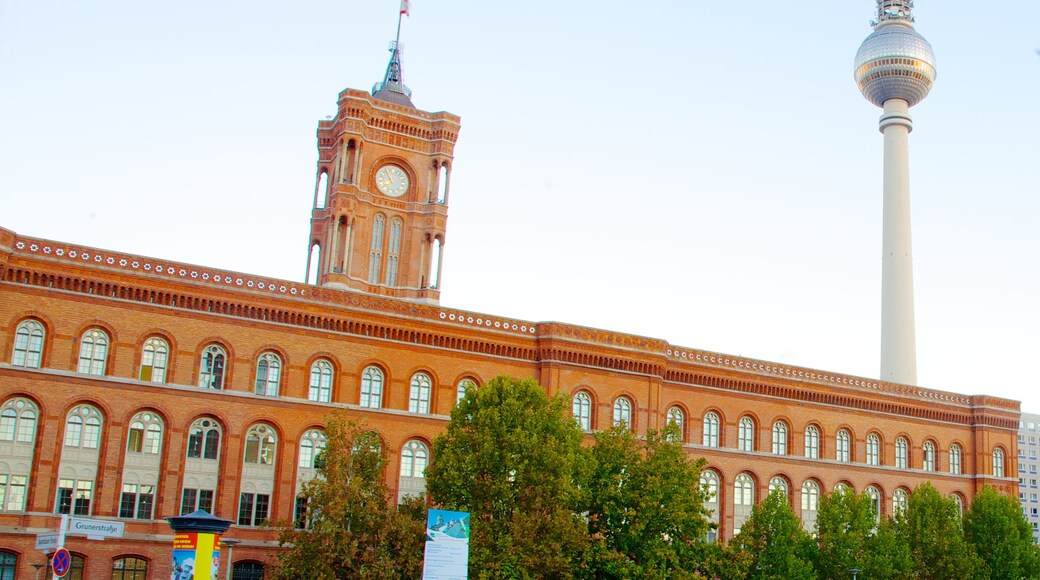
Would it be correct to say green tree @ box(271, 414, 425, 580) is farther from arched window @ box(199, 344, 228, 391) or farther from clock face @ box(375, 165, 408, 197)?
clock face @ box(375, 165, 408, 197)

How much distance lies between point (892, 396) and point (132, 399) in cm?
4856

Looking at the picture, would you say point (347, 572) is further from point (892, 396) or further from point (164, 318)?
point (892, 396)

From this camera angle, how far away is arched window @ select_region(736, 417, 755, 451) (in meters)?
67.3

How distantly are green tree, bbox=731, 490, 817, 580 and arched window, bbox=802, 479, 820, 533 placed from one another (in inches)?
533

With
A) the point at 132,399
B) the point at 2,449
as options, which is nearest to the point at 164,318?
the point at 132,399

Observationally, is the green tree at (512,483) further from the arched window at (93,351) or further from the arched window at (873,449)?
the arched window at (873,449)

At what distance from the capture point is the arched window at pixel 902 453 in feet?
242

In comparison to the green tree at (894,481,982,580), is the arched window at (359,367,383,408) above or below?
above

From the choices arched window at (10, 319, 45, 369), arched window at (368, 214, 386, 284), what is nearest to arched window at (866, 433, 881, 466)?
arched window at (368, 214, 386, 284)

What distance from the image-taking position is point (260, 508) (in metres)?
52.0

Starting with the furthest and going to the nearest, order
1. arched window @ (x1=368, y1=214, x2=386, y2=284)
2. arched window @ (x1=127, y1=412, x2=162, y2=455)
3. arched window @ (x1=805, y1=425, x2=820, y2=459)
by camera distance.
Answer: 1. arched window @ (x1=368, y1=214, x2=386, y2=284)
2. arched window @ (x1=805, y1=425, x2=820, y2=459)
3. arched window @ (x1=127, y1=412, x2=162, y2=455)

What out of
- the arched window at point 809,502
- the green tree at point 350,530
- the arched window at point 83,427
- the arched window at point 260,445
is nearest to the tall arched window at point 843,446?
the arched window at point 809,502

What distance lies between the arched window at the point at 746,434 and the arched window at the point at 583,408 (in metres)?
11.4

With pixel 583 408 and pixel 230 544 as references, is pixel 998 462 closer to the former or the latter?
pixel 583 408
